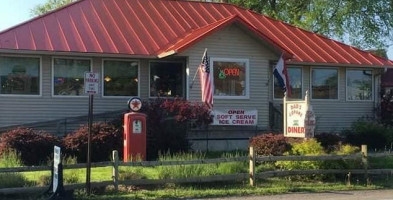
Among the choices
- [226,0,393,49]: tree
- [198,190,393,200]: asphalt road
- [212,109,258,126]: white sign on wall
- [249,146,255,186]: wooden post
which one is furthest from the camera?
[226,0,393,49]: tree

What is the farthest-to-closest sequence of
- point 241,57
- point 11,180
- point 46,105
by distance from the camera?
1. point 241,57
2. point 46,105
3. point 11,180

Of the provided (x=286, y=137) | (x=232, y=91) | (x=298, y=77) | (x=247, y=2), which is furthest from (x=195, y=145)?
(x=247, y=2)

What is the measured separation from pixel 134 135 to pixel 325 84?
1160 centimetres

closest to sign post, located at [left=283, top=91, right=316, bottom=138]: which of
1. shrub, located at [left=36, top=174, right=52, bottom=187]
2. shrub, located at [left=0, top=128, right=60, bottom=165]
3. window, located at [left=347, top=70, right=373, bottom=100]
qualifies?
shrub, located at [left=0, top=128, right=60, bottom=165]

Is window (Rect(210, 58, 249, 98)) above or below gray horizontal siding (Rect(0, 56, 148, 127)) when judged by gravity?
above

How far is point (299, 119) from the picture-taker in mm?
17016

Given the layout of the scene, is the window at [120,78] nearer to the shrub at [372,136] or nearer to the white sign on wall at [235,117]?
the white sign on wall at [235,117]

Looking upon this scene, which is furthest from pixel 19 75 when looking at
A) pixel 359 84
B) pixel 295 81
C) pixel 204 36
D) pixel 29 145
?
pixel 359 84

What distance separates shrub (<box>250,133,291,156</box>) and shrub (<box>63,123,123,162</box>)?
14.0ft

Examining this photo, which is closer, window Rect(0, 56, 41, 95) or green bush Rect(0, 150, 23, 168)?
green bush Rect(0, 150, 23, 168)

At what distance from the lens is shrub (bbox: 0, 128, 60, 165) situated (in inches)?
671

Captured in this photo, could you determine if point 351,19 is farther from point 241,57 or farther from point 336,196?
point 336,196

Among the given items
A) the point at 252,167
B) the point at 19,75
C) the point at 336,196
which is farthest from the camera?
the point at 19,75

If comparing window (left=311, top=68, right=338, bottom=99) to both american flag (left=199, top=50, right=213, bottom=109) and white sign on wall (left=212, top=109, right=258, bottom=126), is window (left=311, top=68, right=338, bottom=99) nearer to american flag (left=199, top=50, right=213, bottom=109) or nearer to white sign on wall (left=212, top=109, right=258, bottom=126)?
white sign on wall (left=212, top=109, right=258, bottom=126)
